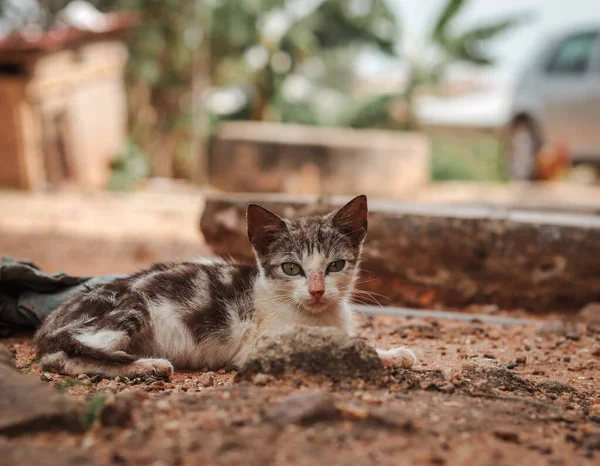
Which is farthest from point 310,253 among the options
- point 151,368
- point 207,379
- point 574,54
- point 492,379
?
point 574,54

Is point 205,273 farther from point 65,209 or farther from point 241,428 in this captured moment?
point 65,209

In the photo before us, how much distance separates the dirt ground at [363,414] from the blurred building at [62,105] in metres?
8.65

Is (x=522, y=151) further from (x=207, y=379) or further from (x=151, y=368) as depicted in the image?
(x=151, y=368)

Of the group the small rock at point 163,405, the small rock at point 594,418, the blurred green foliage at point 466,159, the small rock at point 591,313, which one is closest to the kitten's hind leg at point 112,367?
the small rock at point 163,405

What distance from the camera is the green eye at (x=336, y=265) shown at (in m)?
3.58

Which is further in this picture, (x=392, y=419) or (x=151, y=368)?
(x=151, y=368)

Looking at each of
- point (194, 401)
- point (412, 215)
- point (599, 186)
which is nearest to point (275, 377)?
point (194, 401)

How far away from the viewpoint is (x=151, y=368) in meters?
3.19

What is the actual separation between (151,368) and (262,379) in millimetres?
687

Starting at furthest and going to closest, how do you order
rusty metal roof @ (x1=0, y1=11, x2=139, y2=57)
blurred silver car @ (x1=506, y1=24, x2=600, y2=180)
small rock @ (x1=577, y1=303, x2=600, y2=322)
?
blurred silver car @ (x1=506, y1=24, x2=600, y2=180) < rusty metal roof @ (x1=0, y1=11, x2=139, y2=57) < small rock @ (x1=577, y1=303, x2=600, y2=322)

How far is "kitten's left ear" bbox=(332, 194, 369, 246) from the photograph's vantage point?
3.67 metres

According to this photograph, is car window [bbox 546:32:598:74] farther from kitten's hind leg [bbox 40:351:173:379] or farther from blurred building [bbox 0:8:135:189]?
kitten's hind leg [bbox 40:351:173:379]

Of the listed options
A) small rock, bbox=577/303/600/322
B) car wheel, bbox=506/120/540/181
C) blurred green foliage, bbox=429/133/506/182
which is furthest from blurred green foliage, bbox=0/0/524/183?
small rock, bbox=577/303/600/322

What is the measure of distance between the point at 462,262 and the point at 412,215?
57cm
